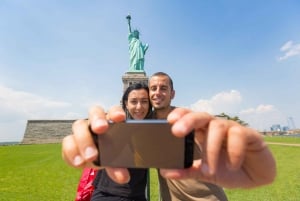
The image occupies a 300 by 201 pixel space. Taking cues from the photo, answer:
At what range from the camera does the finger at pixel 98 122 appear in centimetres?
89

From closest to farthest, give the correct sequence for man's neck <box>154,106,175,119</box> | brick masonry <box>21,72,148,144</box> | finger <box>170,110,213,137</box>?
1. finger <box>170,110,213,137</box>
2. man's neck <box>154,106,175,119</box>
3. brick masonry <box>21,72,148,144</box>

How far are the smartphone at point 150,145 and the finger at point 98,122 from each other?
0.03m

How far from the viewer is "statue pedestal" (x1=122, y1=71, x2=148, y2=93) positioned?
71.1 ft

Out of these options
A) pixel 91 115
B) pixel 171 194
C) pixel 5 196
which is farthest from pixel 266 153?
pixel 5 196

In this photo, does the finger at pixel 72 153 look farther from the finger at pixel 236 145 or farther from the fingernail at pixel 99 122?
the finger at pixel 236 145

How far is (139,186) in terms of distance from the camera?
1.94 meters

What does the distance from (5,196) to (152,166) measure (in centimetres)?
631

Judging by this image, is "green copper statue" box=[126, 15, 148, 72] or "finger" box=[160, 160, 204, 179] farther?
"green copper statue" box=[126, 15, 148, 72]

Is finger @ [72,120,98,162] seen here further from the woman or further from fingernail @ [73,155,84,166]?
the woman

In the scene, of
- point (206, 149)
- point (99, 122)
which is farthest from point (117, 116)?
point (206, 149)

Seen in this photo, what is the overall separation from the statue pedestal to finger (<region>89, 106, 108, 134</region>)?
20609 millimetres

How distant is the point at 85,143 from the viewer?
0.90 m

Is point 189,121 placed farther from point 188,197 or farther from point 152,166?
point 188,197

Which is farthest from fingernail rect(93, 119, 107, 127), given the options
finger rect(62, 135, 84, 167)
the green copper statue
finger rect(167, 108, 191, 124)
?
the green copper statue
